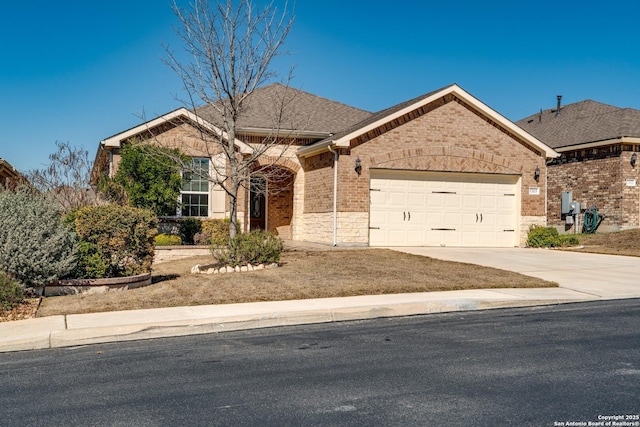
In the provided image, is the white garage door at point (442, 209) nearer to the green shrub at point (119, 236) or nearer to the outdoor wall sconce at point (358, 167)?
the outdoor wall sconce at point (358, 167)

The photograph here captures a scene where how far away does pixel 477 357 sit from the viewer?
21.0ft

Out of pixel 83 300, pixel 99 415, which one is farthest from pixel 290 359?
pixel 83 300

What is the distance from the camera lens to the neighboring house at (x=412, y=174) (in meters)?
19.3

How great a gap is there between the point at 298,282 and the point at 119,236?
342cm

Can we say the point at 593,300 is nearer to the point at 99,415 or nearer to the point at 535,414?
the point at 535,414

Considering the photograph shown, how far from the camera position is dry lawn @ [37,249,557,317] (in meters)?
9.70

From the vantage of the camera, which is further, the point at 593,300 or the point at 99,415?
the point at 593,300

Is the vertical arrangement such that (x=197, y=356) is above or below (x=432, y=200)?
below

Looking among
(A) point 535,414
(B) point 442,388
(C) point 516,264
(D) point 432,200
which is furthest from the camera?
(D) point 432,200

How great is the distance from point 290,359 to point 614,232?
20.1m

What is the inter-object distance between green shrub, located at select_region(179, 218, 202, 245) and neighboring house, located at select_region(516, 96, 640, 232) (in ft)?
50.4

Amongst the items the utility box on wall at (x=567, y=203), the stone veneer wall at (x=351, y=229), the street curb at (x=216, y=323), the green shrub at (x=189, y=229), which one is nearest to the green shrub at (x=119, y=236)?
the street curb at (x=216, y=323)

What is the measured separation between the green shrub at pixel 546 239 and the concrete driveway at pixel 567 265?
2.62 ft

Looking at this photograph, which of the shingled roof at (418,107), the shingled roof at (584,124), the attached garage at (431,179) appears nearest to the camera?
the shingled roof at (418,107)
